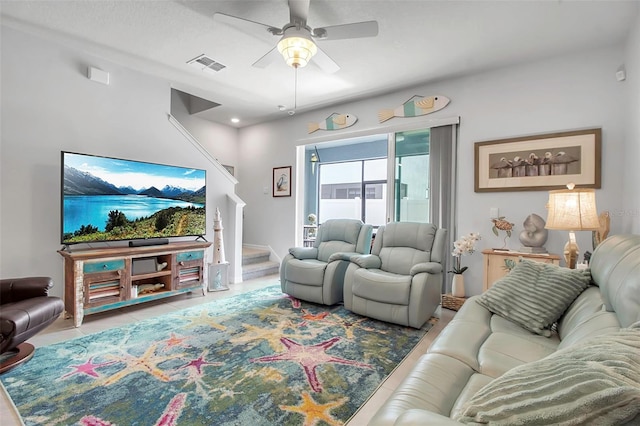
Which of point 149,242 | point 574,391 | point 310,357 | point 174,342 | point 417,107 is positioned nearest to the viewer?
point 574,391

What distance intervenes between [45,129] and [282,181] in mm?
3145

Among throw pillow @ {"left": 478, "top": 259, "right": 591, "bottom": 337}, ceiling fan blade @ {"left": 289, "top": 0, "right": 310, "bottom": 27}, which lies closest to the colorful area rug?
throw pillow @ {"left": 478, "top": 259, "right": 591, "bottom": 337}

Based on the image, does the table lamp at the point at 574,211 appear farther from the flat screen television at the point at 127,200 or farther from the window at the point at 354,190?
the window at the point at 354,190

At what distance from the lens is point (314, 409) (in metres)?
1.66

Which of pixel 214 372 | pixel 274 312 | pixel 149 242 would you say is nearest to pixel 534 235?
pixel 274 312

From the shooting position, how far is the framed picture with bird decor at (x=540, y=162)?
9.94 ft

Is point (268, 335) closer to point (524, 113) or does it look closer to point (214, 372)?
point (214, 372)

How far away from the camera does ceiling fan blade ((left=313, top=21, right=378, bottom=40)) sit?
7.38ft

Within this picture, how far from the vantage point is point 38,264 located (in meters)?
3.06

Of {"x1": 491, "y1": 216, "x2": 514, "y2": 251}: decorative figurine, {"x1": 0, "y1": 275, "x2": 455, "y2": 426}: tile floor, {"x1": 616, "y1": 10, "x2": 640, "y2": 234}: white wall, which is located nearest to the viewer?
{"x1": 0, "y1": 275, "x2": 455, "y2": 426}: tile floor

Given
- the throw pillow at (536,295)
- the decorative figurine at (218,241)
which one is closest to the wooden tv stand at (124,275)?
the decorative figurine at (218,241)

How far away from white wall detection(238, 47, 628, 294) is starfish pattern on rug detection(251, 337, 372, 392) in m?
2.23

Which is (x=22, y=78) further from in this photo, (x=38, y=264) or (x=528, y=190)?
(x=528, y=190)

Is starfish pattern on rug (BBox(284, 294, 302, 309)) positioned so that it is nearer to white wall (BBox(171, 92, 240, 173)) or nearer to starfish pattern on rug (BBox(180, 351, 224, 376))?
starfish pattern on rug (BBox(180, 351, 224, 376))
